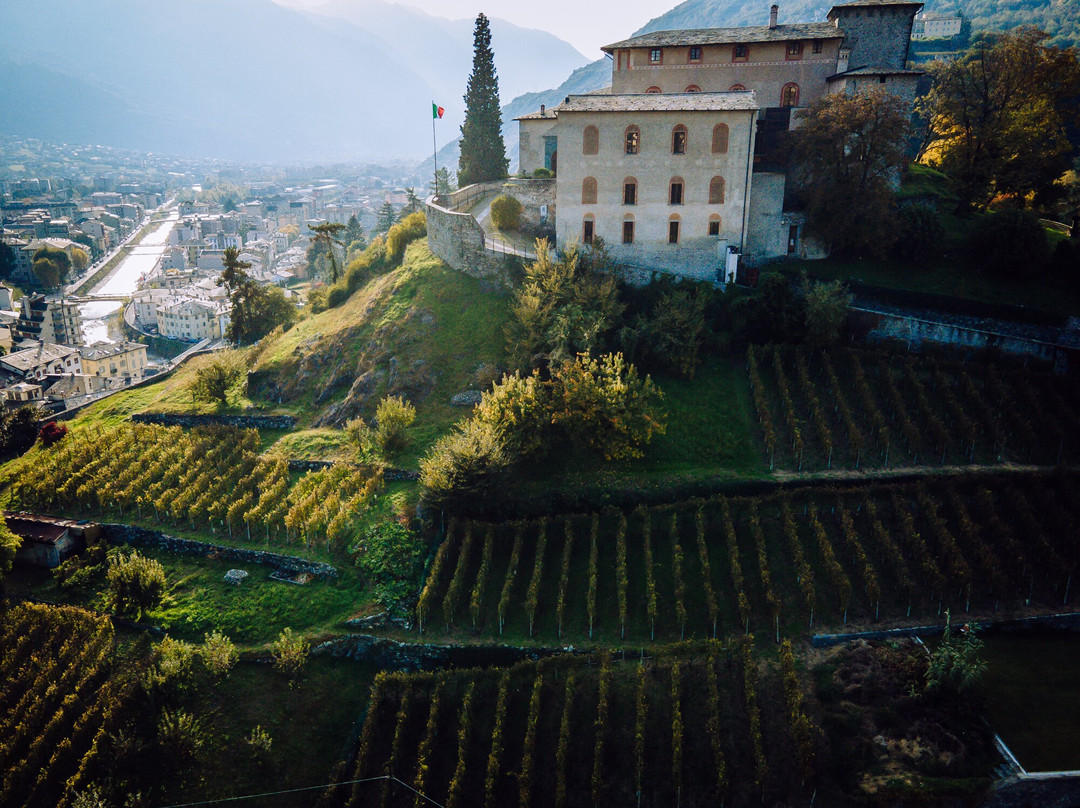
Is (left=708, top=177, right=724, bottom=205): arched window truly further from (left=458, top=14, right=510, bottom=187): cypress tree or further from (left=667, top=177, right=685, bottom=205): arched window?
(left=458, top=14, right=510, bottom=187): cypress tree

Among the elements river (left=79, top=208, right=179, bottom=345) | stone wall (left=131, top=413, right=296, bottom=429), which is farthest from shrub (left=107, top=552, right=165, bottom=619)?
river (left=79, top=208, right=179, bottom=345)

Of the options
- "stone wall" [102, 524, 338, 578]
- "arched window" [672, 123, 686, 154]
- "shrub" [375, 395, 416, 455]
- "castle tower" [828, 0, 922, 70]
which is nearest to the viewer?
"stone wall" [102, 524, 338, 578]

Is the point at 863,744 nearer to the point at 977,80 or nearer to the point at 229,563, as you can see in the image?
the point at 229,563

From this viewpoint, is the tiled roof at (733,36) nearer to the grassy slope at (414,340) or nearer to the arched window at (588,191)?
the arched window at (588,191)

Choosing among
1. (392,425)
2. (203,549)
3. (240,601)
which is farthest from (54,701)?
(392,425)

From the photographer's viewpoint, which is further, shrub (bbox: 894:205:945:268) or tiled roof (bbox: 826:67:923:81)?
tiled roof (bbox: 826:67:923:81)

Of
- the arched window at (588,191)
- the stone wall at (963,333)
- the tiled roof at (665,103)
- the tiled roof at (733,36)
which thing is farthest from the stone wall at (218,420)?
the tiled roof at (733,36)
